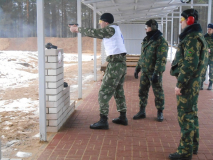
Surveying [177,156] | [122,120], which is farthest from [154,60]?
[177,156]

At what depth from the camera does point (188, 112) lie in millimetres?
3195

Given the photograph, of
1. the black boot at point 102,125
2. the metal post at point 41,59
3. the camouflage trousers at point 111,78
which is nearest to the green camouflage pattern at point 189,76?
the camouflage trousers at point 111,78

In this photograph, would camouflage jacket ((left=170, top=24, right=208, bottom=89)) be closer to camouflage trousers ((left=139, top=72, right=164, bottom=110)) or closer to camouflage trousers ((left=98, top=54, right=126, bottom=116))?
camouflage trousers ((left=98, top=54, right=126, bottom=116))

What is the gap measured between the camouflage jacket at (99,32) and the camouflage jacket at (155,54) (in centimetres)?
89

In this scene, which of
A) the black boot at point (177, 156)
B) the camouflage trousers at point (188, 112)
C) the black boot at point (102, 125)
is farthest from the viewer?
the black boot at point (102, 125)

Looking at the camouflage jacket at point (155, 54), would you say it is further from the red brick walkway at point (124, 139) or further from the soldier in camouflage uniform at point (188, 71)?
the soldier in camouflage uniform at point (188, 71)

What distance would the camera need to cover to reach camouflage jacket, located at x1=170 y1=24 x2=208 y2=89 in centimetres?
297

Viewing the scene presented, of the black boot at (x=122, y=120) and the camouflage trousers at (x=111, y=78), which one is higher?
the camouflage trousers at (x=111, y=78)

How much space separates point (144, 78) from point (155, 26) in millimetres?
962

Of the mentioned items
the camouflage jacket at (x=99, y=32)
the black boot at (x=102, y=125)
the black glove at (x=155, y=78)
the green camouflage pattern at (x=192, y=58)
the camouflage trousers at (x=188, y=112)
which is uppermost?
the camouflage jacket at (x=99, y=32)

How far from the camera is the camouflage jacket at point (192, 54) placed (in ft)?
9.76

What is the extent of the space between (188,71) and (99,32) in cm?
165

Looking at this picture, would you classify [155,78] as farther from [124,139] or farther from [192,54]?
[192,54]

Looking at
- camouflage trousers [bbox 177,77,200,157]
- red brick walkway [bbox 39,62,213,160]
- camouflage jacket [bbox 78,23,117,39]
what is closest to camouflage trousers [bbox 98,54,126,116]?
camouflage jacket [bbox 78,23,117,39]
